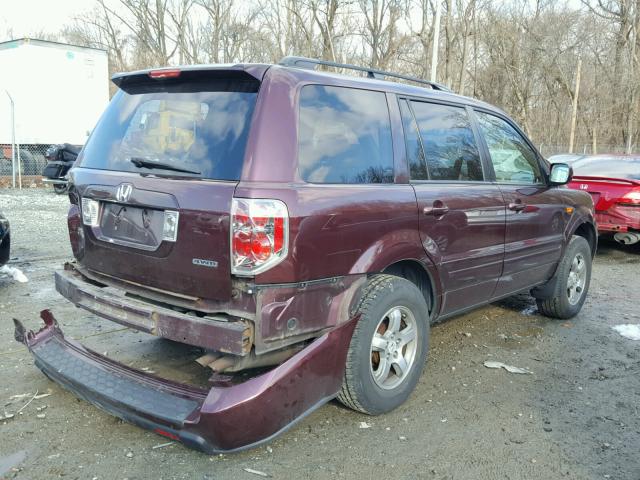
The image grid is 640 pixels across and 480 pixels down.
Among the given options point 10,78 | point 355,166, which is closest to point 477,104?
point 355,166

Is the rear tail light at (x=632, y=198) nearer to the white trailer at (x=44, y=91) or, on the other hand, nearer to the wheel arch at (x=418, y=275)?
the wheel arch at (x=418, y=275)

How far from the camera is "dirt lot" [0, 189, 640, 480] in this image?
287 centimetres

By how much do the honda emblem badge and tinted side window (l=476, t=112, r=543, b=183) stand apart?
8.71 feet

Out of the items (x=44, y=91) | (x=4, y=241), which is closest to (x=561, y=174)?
(x=4, y=241)

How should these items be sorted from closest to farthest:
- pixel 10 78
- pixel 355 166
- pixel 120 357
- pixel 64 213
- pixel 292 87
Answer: pixel 292 87 → pixel 355 166 → pixel 120 357 → pixel 64 213 → pixel 10 78

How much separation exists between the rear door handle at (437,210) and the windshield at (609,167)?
19.7 feet

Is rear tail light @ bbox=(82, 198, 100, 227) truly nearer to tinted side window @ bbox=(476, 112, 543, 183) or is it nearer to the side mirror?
tinted side window @ bbox=(476, 112, 543, 183)

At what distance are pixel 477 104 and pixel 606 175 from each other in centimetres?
524

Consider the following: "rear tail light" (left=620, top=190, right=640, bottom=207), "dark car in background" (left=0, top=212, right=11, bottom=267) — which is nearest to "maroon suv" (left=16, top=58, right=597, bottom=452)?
"dark car in background" (left=0, top=212, right=11, bottom=267)

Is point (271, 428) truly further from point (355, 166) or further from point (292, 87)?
point (292, 87)

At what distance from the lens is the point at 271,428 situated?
8.80ft

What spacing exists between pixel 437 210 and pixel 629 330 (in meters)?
2.80

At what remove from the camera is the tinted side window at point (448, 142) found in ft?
12.3

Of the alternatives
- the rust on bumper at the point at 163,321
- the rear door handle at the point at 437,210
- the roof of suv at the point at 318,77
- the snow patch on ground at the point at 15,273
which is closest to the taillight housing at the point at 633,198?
the roof of suv at the point at 318,77
